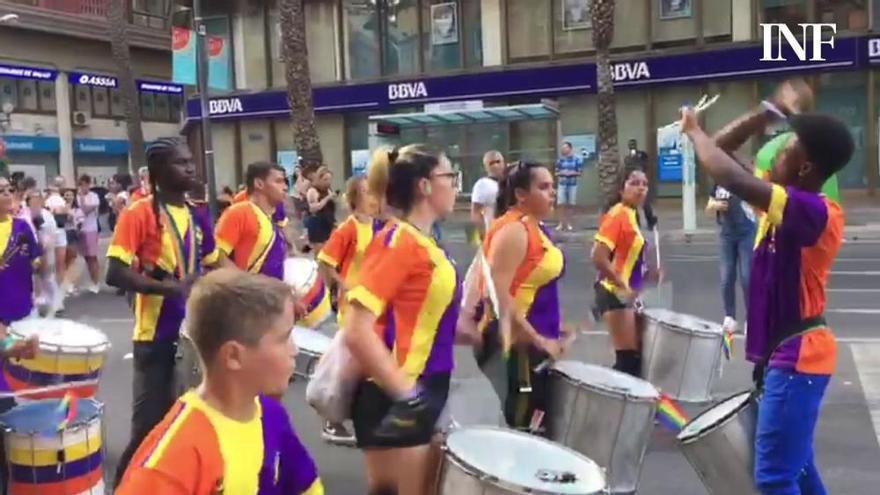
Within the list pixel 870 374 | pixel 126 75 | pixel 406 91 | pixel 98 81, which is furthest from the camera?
pixel 98 81

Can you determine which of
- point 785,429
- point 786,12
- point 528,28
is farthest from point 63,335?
point 528,28

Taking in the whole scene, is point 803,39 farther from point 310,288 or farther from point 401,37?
point 310,288

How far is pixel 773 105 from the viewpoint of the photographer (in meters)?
4.18

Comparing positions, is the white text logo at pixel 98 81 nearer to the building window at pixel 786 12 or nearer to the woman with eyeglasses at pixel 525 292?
the building window at pixel 786 12

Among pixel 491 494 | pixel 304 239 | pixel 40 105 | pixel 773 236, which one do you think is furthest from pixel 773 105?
pixel 40 105

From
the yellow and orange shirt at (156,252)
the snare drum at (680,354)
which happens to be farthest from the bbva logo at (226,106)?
Answer: the yellow and orange shirt at (156,252)

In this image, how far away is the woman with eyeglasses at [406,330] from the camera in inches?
146

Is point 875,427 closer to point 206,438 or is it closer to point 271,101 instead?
point 206,438

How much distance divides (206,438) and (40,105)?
39.5m

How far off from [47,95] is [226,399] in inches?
1564

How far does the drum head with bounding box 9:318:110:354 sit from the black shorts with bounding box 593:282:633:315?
3.13 meters

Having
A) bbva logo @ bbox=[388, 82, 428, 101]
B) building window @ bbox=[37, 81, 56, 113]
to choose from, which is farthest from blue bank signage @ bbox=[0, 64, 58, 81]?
bbva logo @ bbox=[388, 82, 428, 101]

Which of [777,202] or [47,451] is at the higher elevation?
[777,202]

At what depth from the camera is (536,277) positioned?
5254 mm
